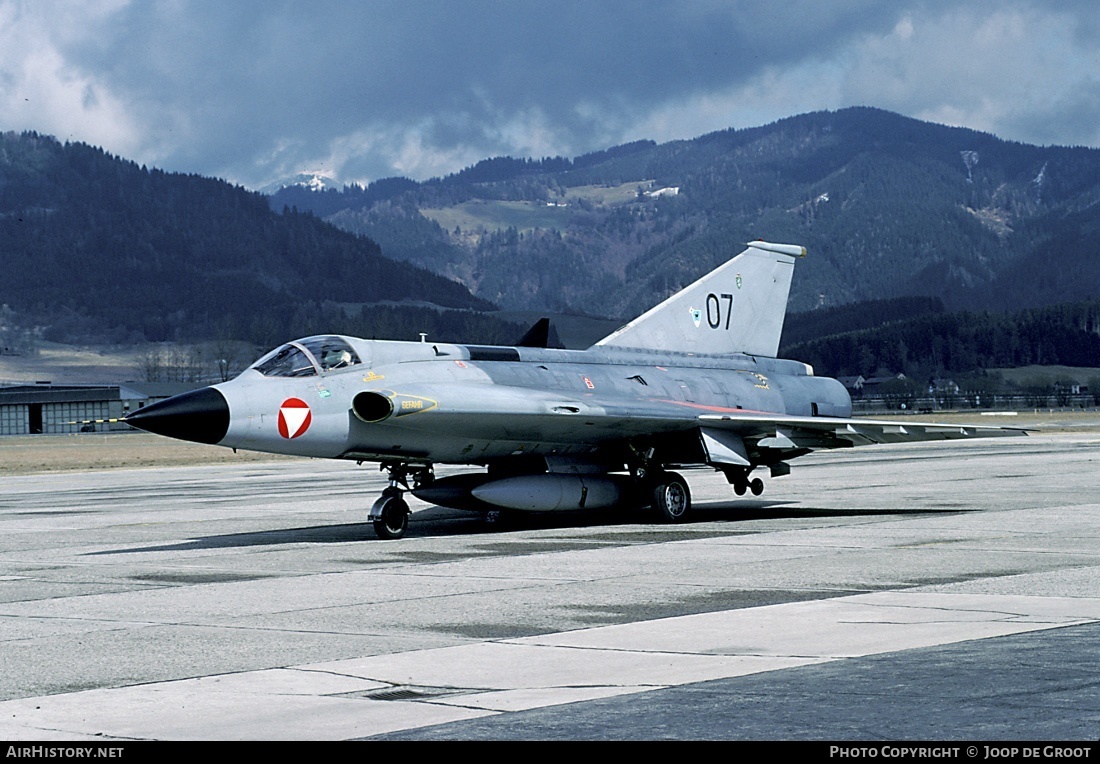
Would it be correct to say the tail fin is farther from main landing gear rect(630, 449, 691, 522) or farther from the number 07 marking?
main landing gear rect(630, 449, 691, 522)

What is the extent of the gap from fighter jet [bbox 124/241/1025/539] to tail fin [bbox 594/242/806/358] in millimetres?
32

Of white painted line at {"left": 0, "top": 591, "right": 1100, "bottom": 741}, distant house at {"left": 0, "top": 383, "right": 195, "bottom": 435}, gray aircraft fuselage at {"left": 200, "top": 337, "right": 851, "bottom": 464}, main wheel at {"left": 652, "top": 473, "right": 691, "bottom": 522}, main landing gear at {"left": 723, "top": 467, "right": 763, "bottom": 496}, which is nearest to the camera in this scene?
white painted line at {"left": 0, "top": 591, "right": 1100, "bottom": 741}

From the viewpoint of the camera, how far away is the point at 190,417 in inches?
671

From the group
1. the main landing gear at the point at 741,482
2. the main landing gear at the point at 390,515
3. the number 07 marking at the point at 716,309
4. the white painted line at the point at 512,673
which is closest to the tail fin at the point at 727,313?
the number 07 marking at the point at 716,309

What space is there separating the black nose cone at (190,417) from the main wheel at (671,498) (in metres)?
7.60

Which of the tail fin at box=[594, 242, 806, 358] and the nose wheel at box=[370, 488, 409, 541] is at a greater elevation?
the tail fin at box=[594, 242, 806, 358]

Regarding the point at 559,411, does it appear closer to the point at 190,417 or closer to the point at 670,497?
Result: the point at 670,497

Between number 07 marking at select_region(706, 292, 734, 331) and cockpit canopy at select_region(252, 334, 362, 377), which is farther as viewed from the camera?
number 07 marking at select_region(706, 292, 734, 331)

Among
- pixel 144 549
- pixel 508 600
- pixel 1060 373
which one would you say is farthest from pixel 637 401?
pixel 1060 373

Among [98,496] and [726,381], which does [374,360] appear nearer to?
[726,381]

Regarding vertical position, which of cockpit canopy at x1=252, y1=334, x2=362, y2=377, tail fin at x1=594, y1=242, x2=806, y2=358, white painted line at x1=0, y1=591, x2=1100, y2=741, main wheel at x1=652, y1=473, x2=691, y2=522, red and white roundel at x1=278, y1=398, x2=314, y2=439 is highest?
tail fin at x1=594, y1=242, x2=806, y2=358

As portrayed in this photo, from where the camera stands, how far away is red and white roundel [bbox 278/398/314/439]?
17.9 meters

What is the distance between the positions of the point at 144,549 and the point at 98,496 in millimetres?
15764

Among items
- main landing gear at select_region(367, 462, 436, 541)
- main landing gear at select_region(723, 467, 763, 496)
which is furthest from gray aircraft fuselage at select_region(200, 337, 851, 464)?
main landing gear at select_region(723, 467, 763, 496)
